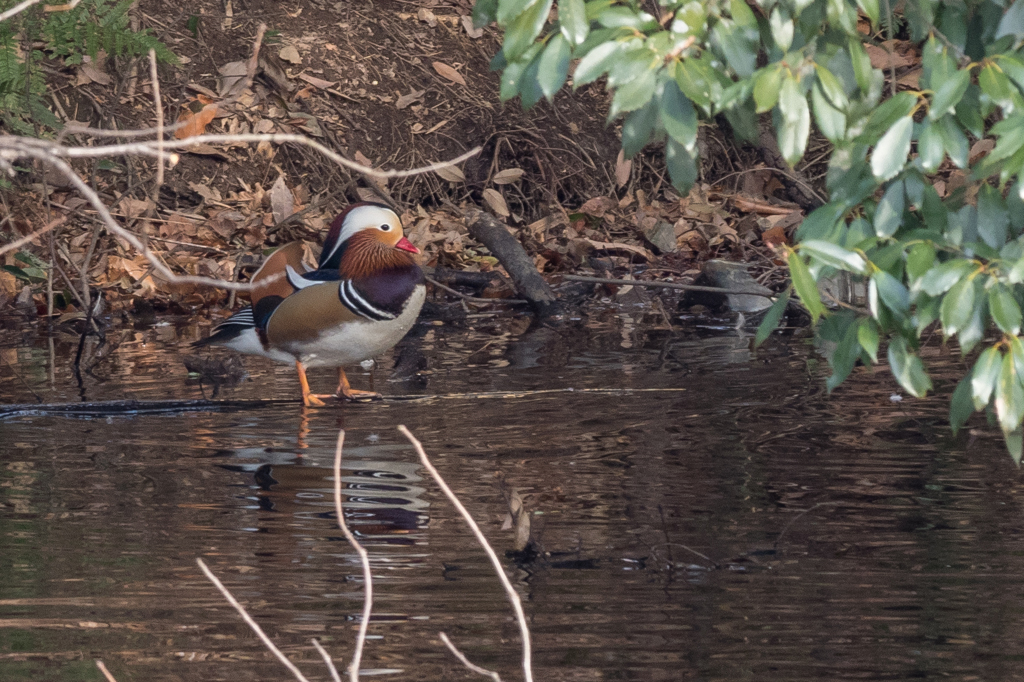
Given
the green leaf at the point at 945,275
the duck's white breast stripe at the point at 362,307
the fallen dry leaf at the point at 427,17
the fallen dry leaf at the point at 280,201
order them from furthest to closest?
1. the fallen dry leaf at the point at 427,17
2. the fallen dry leaf at the point at 280,201
3. the duck's white breast stripe at the point at 362,307
4. the green leaf at the point at 945,275

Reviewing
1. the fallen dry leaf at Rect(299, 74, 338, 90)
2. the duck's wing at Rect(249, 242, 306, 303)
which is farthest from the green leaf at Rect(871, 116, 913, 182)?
the fallen dry leaf at Rect(299, 74, 338, 90)

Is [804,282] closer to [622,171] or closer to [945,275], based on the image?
[945,275]

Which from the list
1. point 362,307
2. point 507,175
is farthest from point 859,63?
point 507,175

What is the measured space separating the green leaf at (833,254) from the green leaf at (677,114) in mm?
266

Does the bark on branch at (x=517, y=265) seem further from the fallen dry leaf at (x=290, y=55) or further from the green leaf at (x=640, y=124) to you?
the green leaf at (x=640, y=124)

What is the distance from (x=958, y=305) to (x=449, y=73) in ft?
31.9

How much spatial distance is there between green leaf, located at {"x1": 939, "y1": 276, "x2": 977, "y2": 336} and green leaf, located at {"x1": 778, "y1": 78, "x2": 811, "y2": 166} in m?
0.35

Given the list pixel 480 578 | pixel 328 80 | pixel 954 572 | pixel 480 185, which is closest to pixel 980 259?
pixel 954 572

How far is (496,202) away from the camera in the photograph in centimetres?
1080

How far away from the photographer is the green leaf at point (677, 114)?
7.84ft

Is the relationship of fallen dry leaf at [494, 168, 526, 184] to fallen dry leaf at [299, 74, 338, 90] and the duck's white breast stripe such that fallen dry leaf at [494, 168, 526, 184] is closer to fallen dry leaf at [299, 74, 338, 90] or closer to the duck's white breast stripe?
fallen dry leaf at [299, 74, 338, 90]

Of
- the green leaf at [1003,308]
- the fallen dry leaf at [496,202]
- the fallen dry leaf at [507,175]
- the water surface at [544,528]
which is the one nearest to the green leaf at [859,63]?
the green leaf at [1003,308]

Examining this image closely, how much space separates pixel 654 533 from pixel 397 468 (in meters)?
1.17

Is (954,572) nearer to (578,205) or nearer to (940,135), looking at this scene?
(940,135)
